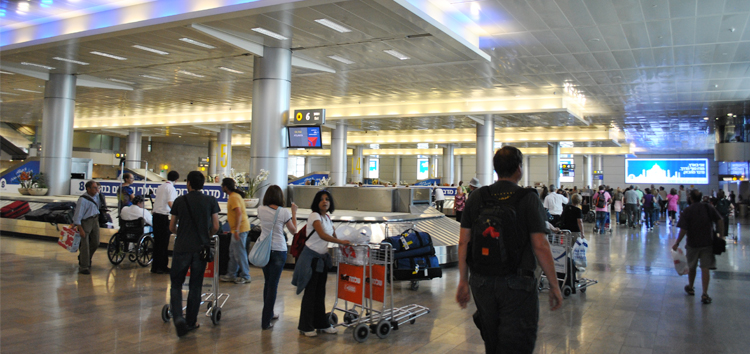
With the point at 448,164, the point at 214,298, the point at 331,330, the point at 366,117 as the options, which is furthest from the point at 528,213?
the point at 448,164

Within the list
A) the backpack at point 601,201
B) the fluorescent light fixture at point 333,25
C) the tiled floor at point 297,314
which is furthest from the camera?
the backpack at point 601,201

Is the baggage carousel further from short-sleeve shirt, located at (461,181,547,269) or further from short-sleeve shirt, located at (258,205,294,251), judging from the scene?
short-sleeve shirt, located at (461,181,547,269)

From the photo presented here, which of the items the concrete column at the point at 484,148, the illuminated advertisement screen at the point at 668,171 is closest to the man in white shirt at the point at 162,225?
the concrete column at the point at 484,148

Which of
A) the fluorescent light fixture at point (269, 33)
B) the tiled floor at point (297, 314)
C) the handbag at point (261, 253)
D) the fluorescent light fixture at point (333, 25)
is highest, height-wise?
the fluorescent light fixture at point (333, 25)

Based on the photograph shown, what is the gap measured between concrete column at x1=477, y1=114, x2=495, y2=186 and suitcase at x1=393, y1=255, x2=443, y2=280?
63.0ft

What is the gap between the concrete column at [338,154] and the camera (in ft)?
98.7

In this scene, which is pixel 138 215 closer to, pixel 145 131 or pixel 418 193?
pixel 418 193

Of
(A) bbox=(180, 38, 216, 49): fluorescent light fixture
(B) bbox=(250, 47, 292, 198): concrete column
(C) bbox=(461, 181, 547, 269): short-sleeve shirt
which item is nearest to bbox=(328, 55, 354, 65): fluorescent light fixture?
(B) bbox=(250, 47, 292, 198): concrete column

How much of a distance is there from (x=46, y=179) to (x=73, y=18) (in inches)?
262

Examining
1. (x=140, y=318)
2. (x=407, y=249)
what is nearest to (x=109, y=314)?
(x=140, y=318)

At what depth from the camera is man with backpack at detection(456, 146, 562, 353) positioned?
9.59 ft

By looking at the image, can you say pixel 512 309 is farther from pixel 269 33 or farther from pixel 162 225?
pixel 269 33

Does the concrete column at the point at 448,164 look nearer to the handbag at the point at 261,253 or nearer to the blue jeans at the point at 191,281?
the handbag at the point at 261,253

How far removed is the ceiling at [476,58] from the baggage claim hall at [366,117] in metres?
0.09
